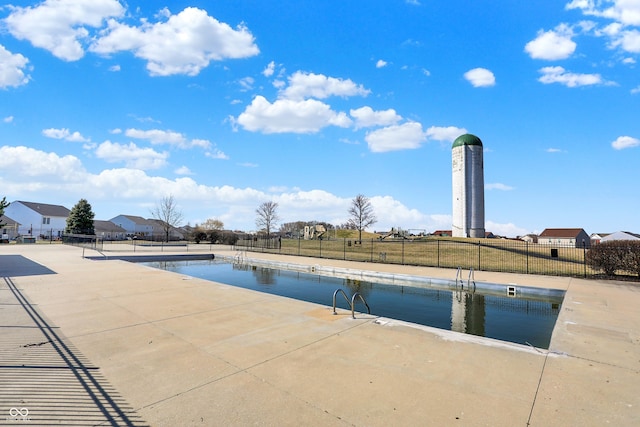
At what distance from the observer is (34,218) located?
62750mm

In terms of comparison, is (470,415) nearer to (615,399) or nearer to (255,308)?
(615,399)

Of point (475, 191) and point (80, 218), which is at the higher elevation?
point (475, 191)

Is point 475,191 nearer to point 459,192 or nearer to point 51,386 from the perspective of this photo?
point 459,192

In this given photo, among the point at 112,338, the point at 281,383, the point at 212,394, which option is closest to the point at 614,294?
the point at 281,383

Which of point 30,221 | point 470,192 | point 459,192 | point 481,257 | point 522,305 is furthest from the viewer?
point 30,221

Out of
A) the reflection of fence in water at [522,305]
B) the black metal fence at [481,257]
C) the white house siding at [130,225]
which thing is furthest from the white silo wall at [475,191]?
the white house siding at [130,225]

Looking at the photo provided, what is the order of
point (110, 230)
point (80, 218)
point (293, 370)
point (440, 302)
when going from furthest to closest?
point (110, 230) < point (80, 218) < point (440, 302) < point (293, 370)

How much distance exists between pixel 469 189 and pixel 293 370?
153 feet

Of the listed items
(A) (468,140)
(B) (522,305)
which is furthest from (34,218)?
(B) (522,305)

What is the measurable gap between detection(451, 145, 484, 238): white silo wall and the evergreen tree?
5603 centimetres

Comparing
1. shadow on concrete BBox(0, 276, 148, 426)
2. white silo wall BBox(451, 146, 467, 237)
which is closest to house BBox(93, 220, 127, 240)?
white silo wall BBox(451, 146, 467, 237)

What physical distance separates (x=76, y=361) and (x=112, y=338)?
1.07m

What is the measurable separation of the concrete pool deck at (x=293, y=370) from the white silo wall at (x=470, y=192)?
39.4m

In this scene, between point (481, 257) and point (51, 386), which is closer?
point (51, 386)
